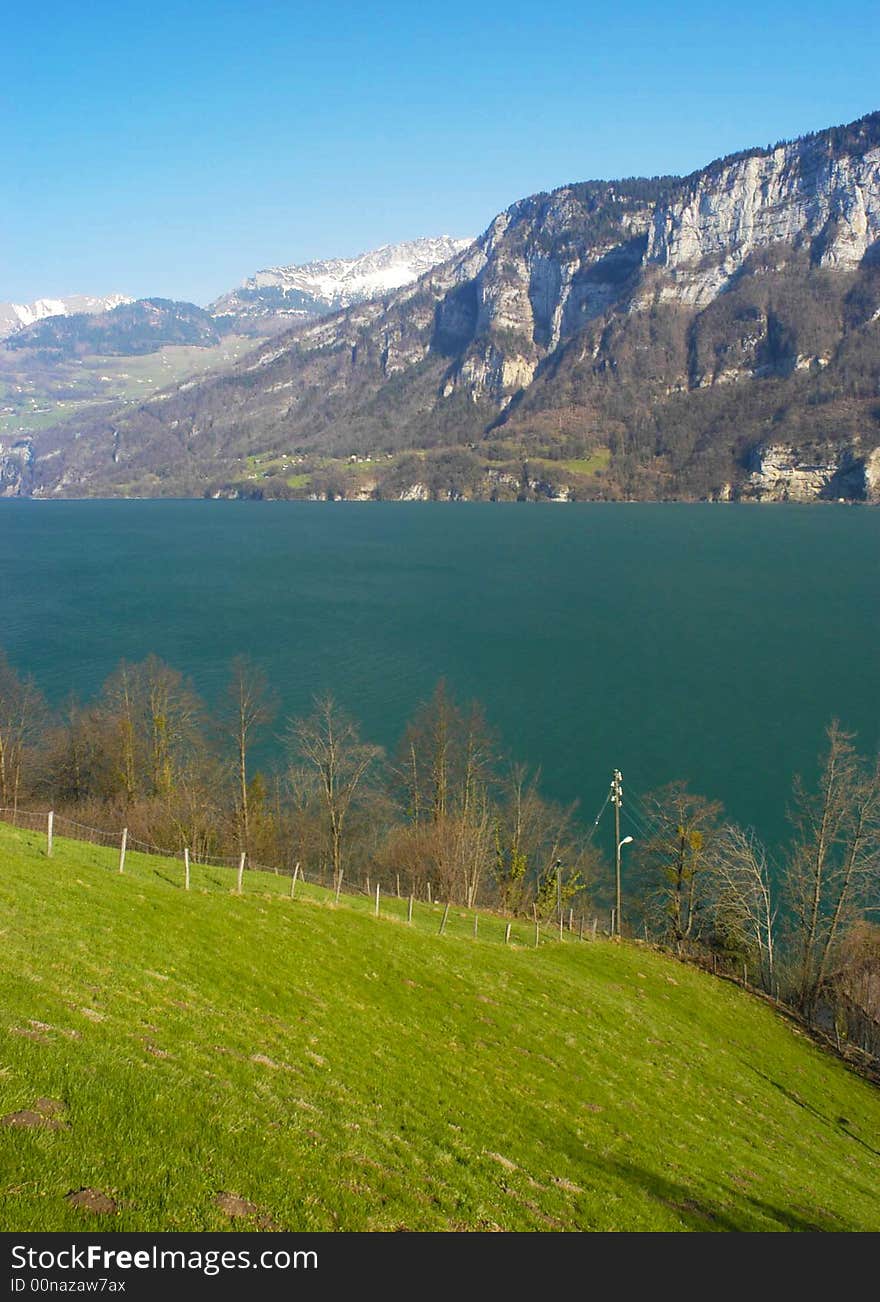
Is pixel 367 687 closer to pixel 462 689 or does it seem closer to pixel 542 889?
pixel 462 689

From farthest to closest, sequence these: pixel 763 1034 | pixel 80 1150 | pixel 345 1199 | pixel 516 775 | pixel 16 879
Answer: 1. pixel 516 775
2. pixel 763 1034
3. pixel 16 879
4. pixel 345 1199
5. pixel 80 1150

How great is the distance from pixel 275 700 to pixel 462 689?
24.4 meters

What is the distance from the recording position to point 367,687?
9338 cm

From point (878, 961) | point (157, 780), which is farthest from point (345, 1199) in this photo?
point (157, 780)

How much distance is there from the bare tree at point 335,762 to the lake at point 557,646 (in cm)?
685

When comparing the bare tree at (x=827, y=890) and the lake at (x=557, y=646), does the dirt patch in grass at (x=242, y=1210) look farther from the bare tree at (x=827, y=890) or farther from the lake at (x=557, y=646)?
the lake at (x=557, y=646)

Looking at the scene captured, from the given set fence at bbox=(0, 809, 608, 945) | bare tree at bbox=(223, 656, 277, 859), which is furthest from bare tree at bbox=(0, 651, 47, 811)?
bare tree at bbox=(223, 656, 277, 859)

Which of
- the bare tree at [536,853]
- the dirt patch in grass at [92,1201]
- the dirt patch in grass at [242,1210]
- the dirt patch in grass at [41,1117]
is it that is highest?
the dirt patch in grass at [92,1201]

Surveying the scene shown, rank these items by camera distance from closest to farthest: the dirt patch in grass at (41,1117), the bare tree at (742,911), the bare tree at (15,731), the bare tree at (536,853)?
the dirt patch in grass at (41,1117)
the bare tree at (742,911)
the bare tree at (536,853)
the bare tree at (15,731)

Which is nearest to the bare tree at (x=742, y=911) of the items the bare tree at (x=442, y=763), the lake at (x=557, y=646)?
the lake at (x=557, y=646)

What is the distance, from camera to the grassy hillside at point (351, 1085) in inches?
351

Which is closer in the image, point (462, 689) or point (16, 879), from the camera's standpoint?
point (16, 879)

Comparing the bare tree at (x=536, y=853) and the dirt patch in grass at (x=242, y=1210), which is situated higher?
the dirt patch in grass at (x=242, y=1210)
